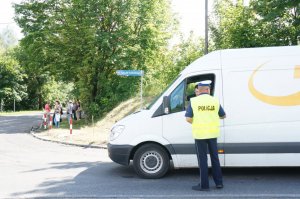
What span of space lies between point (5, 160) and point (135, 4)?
58.0 ft

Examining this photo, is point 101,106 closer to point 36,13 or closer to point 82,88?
point 82,88

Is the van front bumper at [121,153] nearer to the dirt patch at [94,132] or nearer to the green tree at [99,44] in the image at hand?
the dirt patch at [94,132]

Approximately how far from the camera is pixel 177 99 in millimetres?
7523

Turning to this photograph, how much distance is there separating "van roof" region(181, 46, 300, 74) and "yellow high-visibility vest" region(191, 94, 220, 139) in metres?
1.23

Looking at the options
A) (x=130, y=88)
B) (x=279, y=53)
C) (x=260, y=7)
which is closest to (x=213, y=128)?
(x=279, y=53)

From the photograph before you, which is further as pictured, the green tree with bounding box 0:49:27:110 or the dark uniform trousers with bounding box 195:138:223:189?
the green tree with bounding box 0:49:27:110

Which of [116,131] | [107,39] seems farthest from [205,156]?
[107,39]

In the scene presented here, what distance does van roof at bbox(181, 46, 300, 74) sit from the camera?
7.40 meters

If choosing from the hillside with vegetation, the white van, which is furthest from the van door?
the hillside with vegetation

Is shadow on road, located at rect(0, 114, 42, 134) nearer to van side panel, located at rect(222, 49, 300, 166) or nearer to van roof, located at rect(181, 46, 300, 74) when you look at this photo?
van roof, located at rect(181, 46, 300, 74)

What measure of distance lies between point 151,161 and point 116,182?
82 centimetres

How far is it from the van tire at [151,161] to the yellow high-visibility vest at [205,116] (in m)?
1.32

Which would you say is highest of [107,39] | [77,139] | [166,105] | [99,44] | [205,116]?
[107,39]

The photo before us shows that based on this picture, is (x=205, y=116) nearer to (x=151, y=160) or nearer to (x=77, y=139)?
(x=151, y=160)
